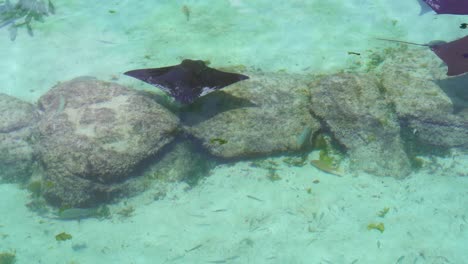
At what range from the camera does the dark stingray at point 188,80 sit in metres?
4.76

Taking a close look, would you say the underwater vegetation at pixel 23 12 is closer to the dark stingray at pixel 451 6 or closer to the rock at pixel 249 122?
the rock at pixel 249 122

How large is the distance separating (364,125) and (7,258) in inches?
177

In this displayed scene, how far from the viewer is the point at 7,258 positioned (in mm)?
4219

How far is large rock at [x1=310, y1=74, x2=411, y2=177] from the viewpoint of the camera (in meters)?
5.01

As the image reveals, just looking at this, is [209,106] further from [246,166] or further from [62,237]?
[62,237]

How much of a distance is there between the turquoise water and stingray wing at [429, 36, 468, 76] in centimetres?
44

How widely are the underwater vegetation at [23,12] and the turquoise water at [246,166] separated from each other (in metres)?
1.41

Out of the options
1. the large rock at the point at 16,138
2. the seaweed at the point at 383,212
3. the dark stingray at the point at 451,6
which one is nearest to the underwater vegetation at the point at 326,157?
the seaweed at the point at 383,212

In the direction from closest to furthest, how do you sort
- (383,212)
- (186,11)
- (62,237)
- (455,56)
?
(62,237) < (383,212) < (455,56) < (186,11)

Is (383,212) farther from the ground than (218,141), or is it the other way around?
(218,141)

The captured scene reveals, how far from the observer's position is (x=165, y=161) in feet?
16.5

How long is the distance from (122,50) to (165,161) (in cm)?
281

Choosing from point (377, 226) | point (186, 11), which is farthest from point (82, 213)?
point (186, 11)

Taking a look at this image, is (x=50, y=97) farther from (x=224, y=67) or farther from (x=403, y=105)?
(x=403, y=105)
